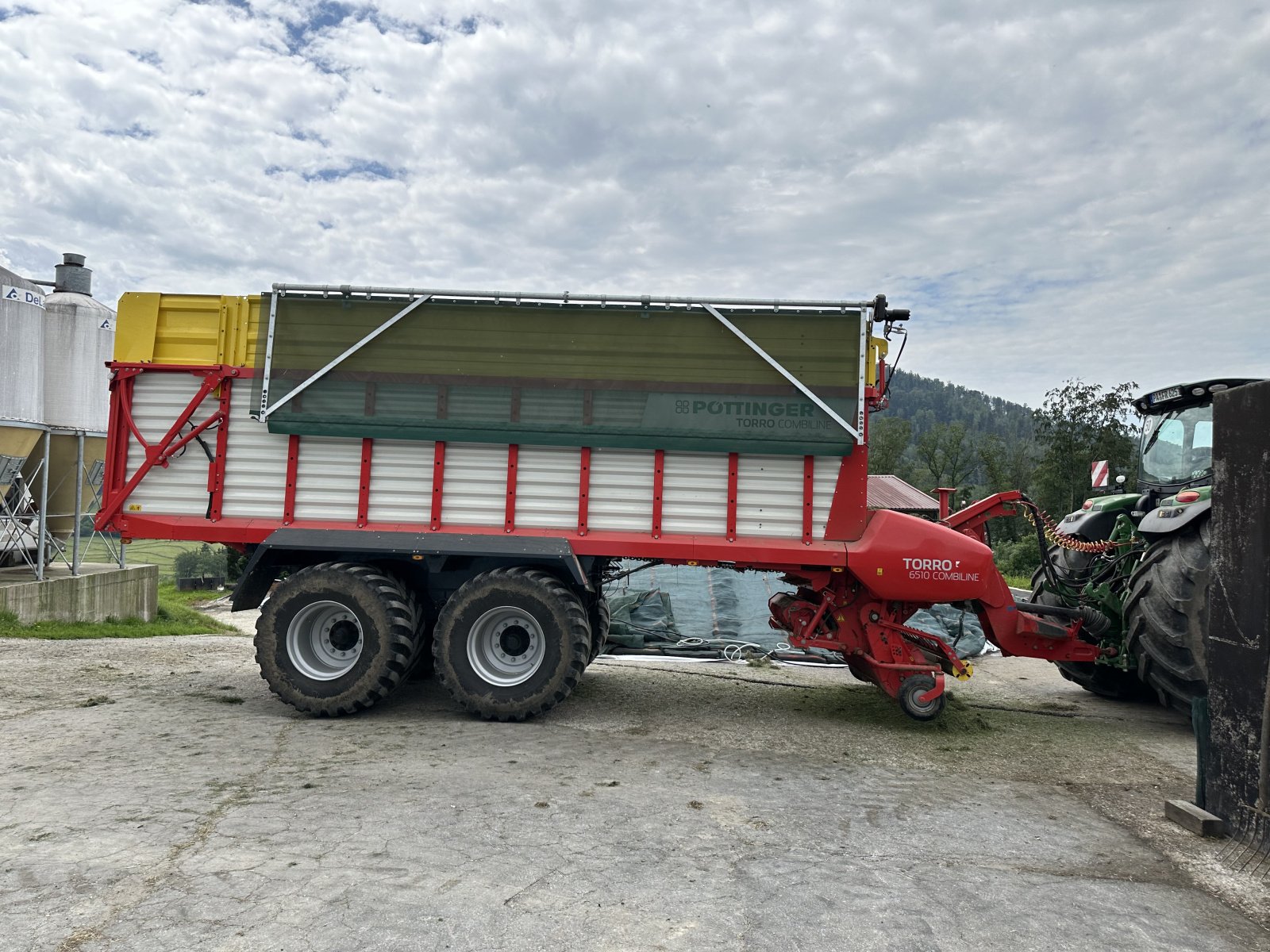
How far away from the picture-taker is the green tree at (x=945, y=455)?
5034cm

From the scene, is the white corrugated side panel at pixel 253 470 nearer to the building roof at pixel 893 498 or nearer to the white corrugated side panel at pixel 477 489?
the white corrugated side panel at pixel 477 489

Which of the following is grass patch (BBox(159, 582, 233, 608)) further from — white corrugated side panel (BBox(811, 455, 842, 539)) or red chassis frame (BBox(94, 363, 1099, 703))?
white corrugated side panel (BBox(811, 455, 842, 539))

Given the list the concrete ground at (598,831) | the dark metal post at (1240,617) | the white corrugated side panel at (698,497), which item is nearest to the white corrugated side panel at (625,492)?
the white corrugated side panel at (698,497)

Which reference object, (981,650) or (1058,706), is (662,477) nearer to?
(1058,706)

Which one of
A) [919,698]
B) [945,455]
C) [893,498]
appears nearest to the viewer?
[919,698]

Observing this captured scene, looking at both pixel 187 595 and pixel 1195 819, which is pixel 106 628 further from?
pixel 187 595

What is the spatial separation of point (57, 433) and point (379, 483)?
32.2 ft

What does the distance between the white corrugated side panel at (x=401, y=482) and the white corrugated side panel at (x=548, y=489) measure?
2.36 feet

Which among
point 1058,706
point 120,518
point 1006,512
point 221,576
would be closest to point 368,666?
point 120,518

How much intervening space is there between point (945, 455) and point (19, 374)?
158 feet

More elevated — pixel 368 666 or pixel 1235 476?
pixel 1235 476

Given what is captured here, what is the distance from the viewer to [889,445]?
4928 cm

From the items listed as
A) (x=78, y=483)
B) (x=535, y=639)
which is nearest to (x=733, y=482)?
(x=535, y=639)

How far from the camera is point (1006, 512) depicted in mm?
6668
